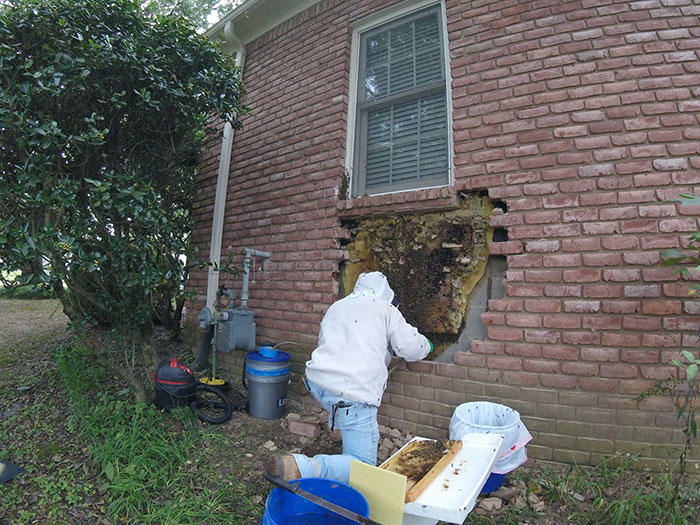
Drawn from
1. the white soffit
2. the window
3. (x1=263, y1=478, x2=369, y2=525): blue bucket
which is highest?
the white soffit

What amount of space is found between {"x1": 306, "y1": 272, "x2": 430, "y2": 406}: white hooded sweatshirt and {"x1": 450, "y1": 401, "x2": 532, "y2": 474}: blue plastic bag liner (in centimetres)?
51

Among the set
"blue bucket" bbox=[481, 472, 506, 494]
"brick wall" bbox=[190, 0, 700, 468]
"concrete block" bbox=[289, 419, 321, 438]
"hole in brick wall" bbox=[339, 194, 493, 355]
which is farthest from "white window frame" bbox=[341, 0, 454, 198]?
"blue bucket" bbox=[481, 472, 506, 494]

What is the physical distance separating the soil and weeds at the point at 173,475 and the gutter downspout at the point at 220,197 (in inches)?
58.3

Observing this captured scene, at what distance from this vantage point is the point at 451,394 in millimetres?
3070

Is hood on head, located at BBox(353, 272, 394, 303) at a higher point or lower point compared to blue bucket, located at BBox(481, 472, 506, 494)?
higher

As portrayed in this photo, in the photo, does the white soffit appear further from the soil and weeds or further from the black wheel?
the soil and weeds

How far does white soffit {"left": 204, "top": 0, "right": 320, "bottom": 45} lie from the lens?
465cm

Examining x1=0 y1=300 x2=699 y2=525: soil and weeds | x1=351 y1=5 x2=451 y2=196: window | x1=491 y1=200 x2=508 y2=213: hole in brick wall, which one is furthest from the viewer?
x1=351 y1=5 x2=451 y2=196: window

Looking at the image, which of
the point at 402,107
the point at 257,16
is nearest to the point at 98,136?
the point at 402,107

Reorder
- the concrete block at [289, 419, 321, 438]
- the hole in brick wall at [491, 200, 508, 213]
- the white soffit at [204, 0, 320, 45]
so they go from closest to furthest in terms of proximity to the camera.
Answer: the hole in brick wall at [491, 200, 508, 213] < the concrete block at [289, 419, 321, 438] < the white soffit at [204, 0, 320, 45]

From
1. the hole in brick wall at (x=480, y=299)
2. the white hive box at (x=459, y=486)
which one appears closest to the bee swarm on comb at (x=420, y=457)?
the white hive box at (x=459, y=486)

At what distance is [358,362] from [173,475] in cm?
150

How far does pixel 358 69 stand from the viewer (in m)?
4.23

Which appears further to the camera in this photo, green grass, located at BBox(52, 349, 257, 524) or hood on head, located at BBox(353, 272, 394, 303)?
hood on head, located at BBox(353, 272, 394, 303)
